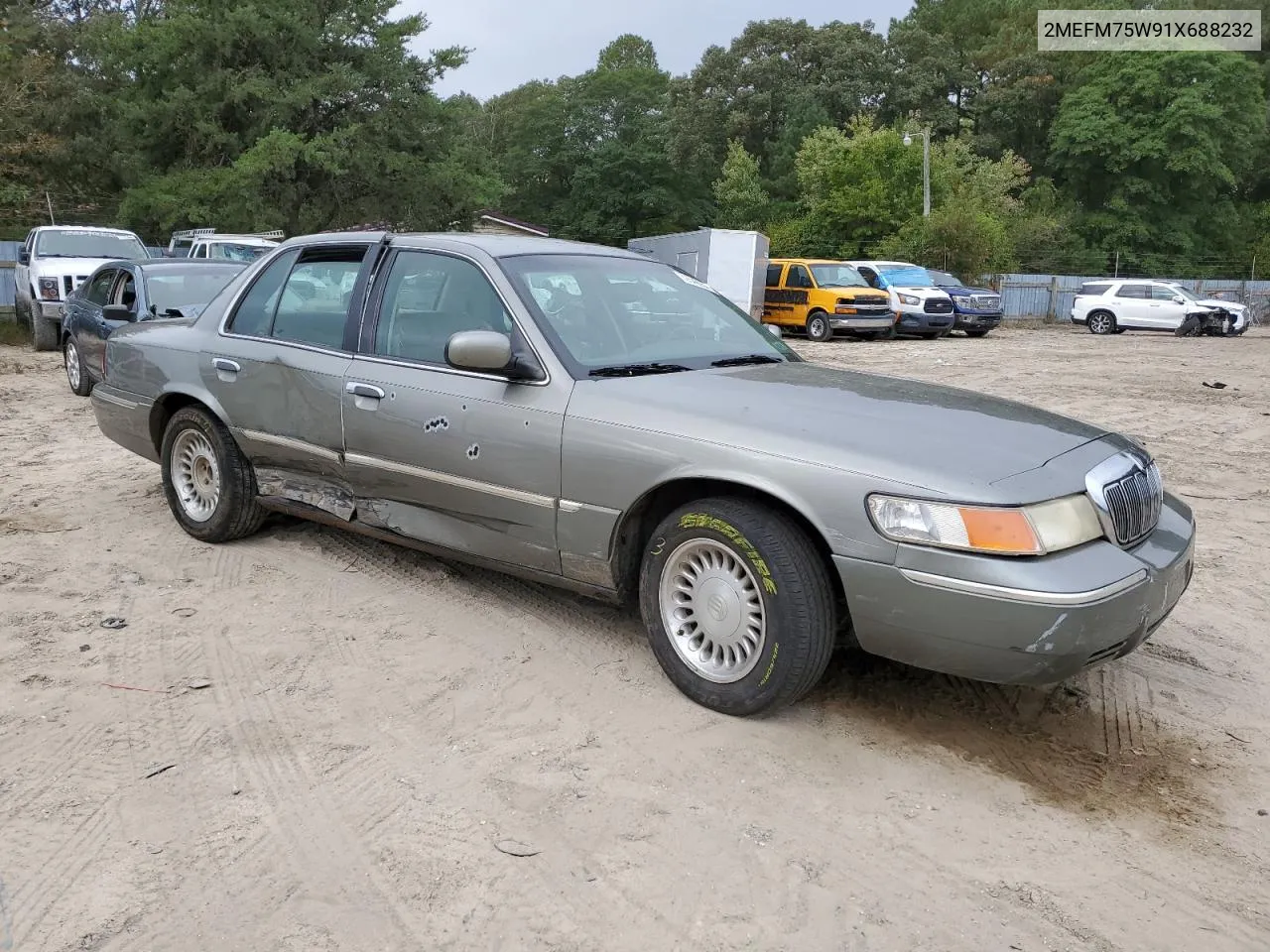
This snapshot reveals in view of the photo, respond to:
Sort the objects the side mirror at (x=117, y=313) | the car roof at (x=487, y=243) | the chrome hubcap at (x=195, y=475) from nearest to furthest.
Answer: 1. the car roof at (x=487, y=243)
2. the chrome hubcap at (x=195, y=475)
3. the side mirror at (x=117, y=313)

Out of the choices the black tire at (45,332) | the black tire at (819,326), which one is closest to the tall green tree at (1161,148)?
the black tire at (819,326)

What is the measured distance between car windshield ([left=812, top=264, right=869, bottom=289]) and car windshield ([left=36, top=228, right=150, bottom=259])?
Answer: 13.7 m

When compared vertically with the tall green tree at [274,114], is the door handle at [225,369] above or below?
below

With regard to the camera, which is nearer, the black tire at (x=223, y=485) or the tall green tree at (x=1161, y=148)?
the black tire at (x=223, y=485)

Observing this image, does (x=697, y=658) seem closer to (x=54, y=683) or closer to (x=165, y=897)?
(x=165, y=897)

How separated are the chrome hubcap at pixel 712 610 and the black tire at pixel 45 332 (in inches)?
593

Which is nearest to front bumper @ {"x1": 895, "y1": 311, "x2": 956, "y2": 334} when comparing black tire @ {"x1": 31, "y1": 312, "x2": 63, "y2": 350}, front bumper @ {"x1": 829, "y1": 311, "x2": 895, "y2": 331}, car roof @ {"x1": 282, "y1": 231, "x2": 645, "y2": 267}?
front bumper @ {"x1": 829, "y1": 311, "x2": 895, "y2": 331}

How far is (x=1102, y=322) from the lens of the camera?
28188 mm

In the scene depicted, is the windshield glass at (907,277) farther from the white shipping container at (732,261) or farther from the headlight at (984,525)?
the headlight at (984,525)

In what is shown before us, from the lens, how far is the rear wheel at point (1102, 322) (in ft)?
91.8

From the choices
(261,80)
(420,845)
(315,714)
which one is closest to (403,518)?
(315,714)

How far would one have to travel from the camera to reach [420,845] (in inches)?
110

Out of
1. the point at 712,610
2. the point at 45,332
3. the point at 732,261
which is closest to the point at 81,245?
the point at 45,332

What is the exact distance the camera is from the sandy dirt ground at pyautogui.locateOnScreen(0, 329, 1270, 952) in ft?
8.21
